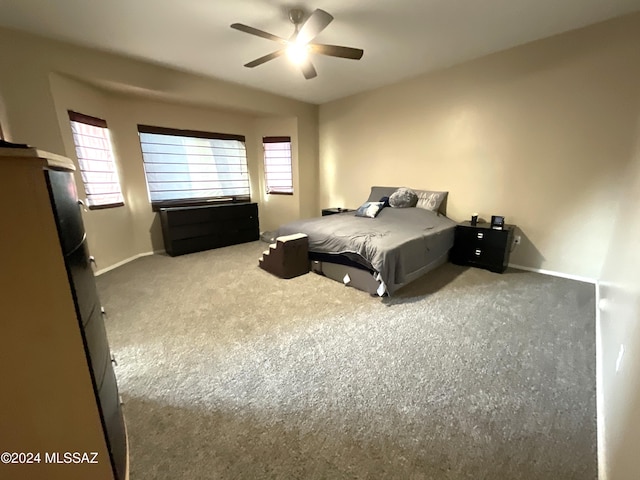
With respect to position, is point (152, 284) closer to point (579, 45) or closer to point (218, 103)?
point (218, 103)

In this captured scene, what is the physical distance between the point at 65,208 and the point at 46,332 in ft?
1.16

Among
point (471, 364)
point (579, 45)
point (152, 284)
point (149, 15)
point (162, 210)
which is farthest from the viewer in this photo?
point (162, 210)

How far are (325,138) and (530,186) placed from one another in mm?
3502

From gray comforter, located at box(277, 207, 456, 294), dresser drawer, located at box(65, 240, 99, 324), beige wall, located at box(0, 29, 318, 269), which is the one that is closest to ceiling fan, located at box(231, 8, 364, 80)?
gray comforter, located at box(277, 207, 456, 294)

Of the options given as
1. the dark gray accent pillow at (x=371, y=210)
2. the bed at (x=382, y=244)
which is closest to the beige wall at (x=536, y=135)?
the bed at (x=382, y=244)

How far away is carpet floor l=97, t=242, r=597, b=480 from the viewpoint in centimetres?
120

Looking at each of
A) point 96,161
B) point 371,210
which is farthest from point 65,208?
point 96,161

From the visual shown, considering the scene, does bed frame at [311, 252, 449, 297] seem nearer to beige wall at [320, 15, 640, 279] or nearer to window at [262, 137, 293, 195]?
beige wall at [320, 15, 640, 279]

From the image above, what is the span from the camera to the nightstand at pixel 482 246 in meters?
3.15

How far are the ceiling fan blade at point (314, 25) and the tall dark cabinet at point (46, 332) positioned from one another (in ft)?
6.40

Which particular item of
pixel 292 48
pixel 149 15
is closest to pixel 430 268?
pixel 292 48

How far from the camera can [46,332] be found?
0.75 metres

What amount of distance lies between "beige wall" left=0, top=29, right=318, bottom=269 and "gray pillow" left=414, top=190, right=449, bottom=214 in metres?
2.33

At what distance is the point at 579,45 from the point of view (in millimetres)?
2715
